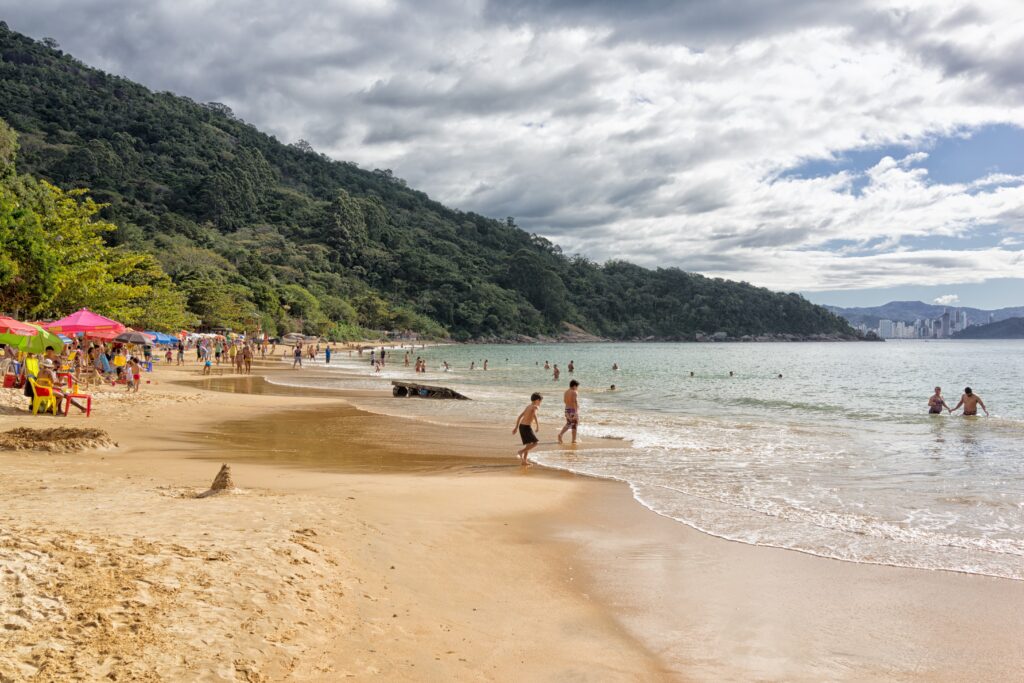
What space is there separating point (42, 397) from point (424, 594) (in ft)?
42.3

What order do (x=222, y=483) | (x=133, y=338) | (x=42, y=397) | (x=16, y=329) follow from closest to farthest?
(x=222, y=483)
(x=42, y=397)
(x=16, y=329)
(x=133, y=338)

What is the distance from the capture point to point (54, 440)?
1043cm

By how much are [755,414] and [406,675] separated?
2219 centimetres

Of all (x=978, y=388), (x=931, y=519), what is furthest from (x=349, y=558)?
(x=978, y=388)

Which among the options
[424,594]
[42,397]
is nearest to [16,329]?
[42,397]

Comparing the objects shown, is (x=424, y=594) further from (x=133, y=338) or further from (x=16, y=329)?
(x=133, y=338)

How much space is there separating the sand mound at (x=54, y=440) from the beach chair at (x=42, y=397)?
4.19 m

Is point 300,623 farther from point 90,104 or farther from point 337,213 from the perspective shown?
point 90,104

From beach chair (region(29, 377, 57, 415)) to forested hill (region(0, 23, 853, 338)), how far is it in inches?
2175

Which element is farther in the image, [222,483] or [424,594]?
[222,483]

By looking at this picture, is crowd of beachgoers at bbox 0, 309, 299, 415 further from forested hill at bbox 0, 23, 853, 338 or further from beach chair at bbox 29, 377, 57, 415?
forested hill at bbox 0, 23, 853, 338

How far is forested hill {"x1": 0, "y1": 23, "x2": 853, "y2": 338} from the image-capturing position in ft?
322

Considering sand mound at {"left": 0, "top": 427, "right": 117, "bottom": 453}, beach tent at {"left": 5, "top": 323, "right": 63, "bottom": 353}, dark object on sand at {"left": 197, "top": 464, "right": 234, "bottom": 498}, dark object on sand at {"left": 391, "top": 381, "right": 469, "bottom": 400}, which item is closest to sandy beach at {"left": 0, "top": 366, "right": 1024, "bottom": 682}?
dark object on sand at {"left": 197, "top": 464, "right": 234, "bottom": 498}

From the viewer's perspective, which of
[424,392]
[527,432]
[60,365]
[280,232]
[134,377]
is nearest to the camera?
[527,432]
